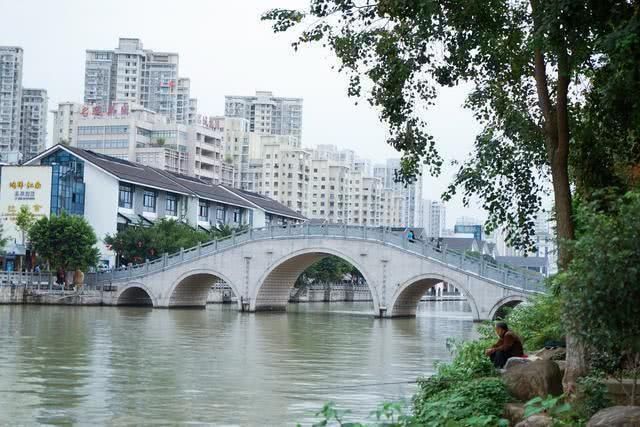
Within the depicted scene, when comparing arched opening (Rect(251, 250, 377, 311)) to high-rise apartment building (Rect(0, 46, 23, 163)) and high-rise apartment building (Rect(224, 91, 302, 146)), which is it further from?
high-rise apartment building (Rect(224, 91, 302, 146))

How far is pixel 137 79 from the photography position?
12062cm

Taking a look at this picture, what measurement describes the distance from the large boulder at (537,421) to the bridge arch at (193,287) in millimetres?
Answer: 32084

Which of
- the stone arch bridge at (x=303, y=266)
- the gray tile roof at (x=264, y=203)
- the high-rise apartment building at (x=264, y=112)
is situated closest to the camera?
the stone arch bridge at (x=303, y=266)

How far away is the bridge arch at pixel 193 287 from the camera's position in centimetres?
3988

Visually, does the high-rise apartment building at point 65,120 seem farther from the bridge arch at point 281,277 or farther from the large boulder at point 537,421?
the large boulder at point 537,421

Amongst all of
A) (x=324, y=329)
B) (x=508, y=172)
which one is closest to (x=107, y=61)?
(x=324, y=329)

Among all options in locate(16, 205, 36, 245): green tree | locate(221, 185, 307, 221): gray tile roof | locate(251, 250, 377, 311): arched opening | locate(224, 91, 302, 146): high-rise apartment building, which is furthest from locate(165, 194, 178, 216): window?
locate(224, 91, 302, 146): high-rise apartment building

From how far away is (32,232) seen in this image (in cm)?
4016

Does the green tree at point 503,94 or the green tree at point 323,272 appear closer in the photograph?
the green tree at point 503,94

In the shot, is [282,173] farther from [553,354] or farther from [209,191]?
[553,354]

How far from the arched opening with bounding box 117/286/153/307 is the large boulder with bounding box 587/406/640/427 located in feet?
118

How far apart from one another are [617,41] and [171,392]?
803 cm

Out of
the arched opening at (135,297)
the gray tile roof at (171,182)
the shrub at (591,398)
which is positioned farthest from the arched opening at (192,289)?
the shrub at (591,398)

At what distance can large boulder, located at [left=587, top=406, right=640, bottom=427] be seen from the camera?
6.55 meters
